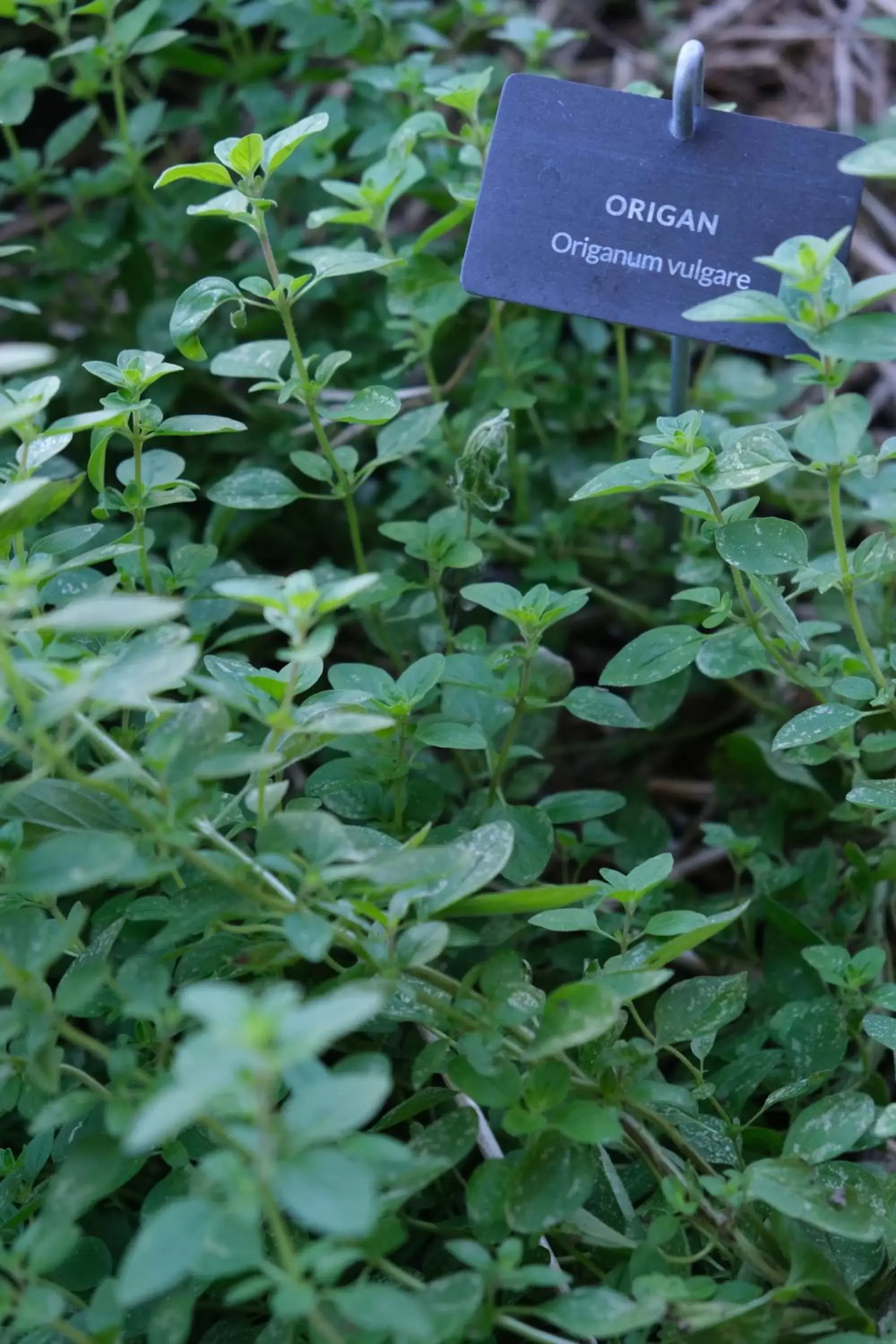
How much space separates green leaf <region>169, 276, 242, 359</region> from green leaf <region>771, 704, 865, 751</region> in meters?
0.50

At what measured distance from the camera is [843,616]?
4.14ft

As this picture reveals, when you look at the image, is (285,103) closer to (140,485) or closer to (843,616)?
(140,485)

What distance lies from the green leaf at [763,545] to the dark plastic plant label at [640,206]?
0.75 feet

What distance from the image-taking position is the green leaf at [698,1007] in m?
0.81

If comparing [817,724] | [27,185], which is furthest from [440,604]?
[27,185]

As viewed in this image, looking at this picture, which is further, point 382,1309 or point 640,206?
point 640,206

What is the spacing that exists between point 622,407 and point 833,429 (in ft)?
1.99

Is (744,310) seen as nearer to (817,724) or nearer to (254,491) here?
(817,724)

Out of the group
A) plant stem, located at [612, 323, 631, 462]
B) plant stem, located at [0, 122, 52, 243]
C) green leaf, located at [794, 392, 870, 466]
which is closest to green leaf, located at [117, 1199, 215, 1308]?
green leaf, located at [794, 392, 870, 466]

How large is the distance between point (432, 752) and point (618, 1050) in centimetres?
59

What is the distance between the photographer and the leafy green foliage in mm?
633

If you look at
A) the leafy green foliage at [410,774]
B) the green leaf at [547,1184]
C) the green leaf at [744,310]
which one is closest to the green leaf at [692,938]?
the leafy green foliage at [410,774]

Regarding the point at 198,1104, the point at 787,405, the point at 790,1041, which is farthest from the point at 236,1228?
the point at 787,405

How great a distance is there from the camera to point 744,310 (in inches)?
28.6
